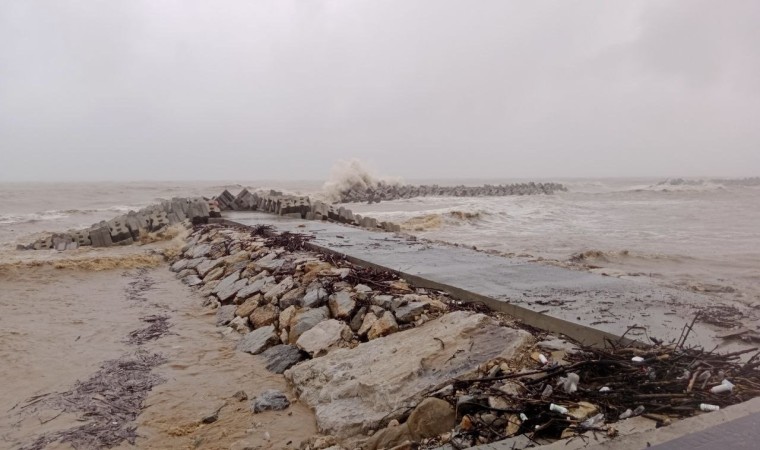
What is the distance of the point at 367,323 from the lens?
13.7 feet

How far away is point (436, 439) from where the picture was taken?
2504 mm

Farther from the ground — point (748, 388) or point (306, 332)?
point (748, 388)

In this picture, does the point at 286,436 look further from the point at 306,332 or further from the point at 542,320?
the point at 542,320

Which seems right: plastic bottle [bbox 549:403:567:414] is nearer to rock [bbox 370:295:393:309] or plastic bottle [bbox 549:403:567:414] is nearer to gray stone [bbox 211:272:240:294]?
rock [bbox 370:295:393:309]

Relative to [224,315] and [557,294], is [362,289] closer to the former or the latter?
[557,294]

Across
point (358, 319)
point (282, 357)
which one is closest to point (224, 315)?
point (282, 357)

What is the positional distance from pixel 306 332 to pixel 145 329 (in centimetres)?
231

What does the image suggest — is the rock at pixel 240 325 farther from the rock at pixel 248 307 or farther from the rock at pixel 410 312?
the rock at pixel 410 312

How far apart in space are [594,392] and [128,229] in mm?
12047

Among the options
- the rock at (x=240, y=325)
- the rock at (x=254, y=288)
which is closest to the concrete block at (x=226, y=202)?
the rock at (x=254, y=288)

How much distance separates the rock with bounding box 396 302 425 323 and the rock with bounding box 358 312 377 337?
24 cm

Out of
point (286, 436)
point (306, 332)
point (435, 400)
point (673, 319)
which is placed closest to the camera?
point (435, 400)

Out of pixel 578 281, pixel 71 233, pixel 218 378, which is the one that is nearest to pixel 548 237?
pixel 578 281

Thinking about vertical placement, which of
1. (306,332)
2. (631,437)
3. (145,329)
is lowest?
(145,329)
